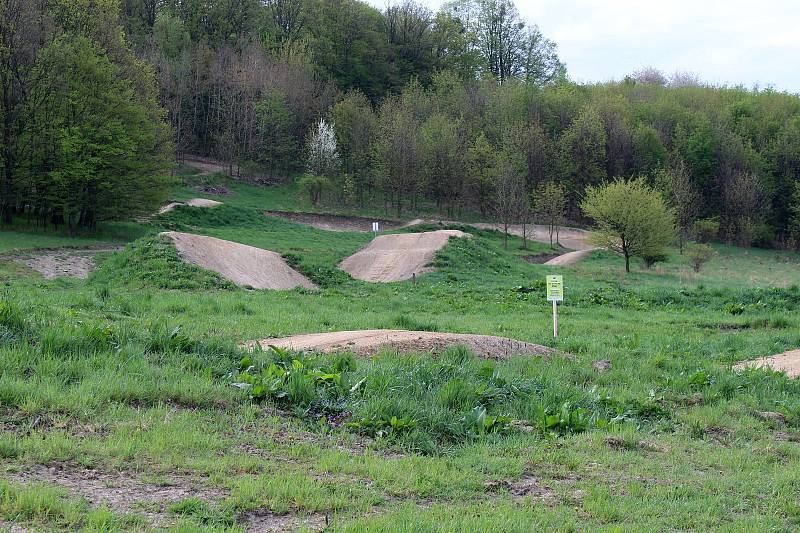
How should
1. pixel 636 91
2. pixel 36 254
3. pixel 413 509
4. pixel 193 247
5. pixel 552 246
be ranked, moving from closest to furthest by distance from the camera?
pixel 413 509 → pixel 193 247 → pixel 36 254 → pixel 552 246 → pixel 636 91

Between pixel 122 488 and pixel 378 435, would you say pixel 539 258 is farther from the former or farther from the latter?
pixel 122 488

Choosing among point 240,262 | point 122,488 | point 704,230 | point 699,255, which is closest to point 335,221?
point 699,255

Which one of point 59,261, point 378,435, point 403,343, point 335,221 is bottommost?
point 378,435

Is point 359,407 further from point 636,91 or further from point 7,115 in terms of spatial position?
point 636,91

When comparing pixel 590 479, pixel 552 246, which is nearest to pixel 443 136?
pixel 552 246

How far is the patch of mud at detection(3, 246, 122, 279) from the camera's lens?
27547 mm

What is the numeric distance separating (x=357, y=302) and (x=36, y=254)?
17.3 metres

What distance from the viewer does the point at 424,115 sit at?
70.1 metres

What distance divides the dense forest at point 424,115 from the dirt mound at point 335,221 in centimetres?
A: 422

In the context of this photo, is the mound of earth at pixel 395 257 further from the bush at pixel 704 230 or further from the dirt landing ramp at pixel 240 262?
the bush at pixel 704 230

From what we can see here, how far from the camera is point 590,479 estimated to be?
5.86 m

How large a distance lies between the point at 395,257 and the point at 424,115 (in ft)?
135

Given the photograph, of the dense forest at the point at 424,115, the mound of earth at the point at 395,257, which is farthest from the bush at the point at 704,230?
the mound of earth at the point at 395,257

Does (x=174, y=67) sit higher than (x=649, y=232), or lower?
higher
